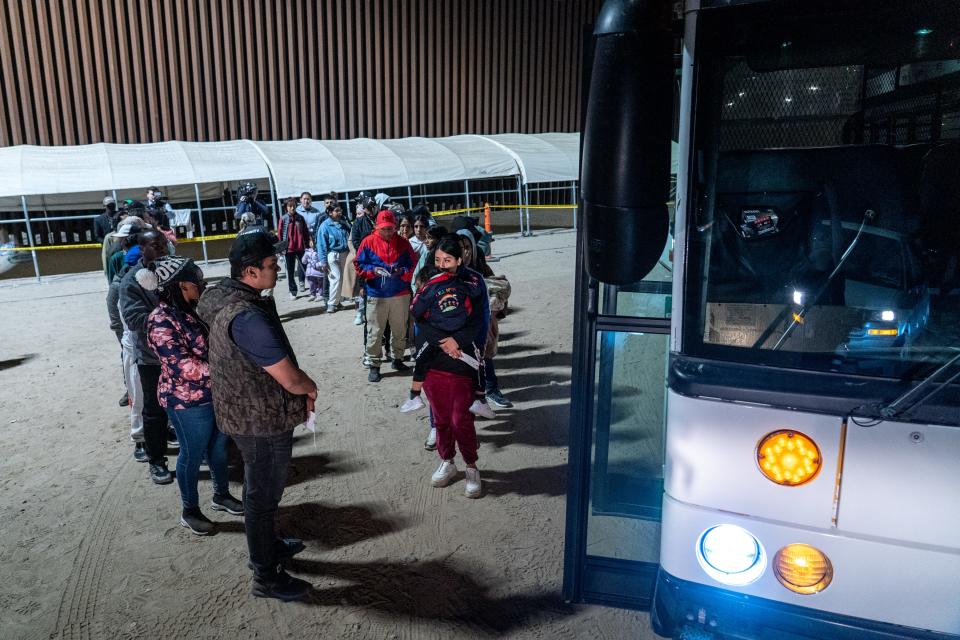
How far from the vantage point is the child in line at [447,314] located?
15.3 feet

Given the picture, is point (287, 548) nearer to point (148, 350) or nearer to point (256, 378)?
point (256, 378)

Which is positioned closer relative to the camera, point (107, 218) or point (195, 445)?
point (195, 445)

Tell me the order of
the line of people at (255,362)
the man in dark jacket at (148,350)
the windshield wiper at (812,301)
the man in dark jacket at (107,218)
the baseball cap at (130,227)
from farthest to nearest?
1. the man in dark jacket at (107,218)
2. the baseball cap at (130,227)
3. the man in dark jacket at (148,350)
4. the line of people at (255,362)
5. the windshield wiper at (812,301)

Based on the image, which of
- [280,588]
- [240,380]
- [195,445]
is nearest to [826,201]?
[240,380]

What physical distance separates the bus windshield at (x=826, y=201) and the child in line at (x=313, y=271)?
9.07 metres

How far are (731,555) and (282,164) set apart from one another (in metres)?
16.1

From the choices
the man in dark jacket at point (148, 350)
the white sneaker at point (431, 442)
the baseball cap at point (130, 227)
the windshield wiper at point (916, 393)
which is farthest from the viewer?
the white sneaker at point (431, 442)

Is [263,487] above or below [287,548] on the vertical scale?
above

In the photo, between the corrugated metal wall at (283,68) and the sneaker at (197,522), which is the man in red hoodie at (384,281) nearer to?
the sneaker at (197,522)

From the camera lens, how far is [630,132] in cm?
211

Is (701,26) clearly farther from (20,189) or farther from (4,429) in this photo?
(20,189)

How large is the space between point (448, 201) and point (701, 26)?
2192cm

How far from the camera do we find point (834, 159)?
2551 mm

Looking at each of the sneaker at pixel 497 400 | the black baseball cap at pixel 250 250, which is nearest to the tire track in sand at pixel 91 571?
the black baseball cap at pixel 250 250
